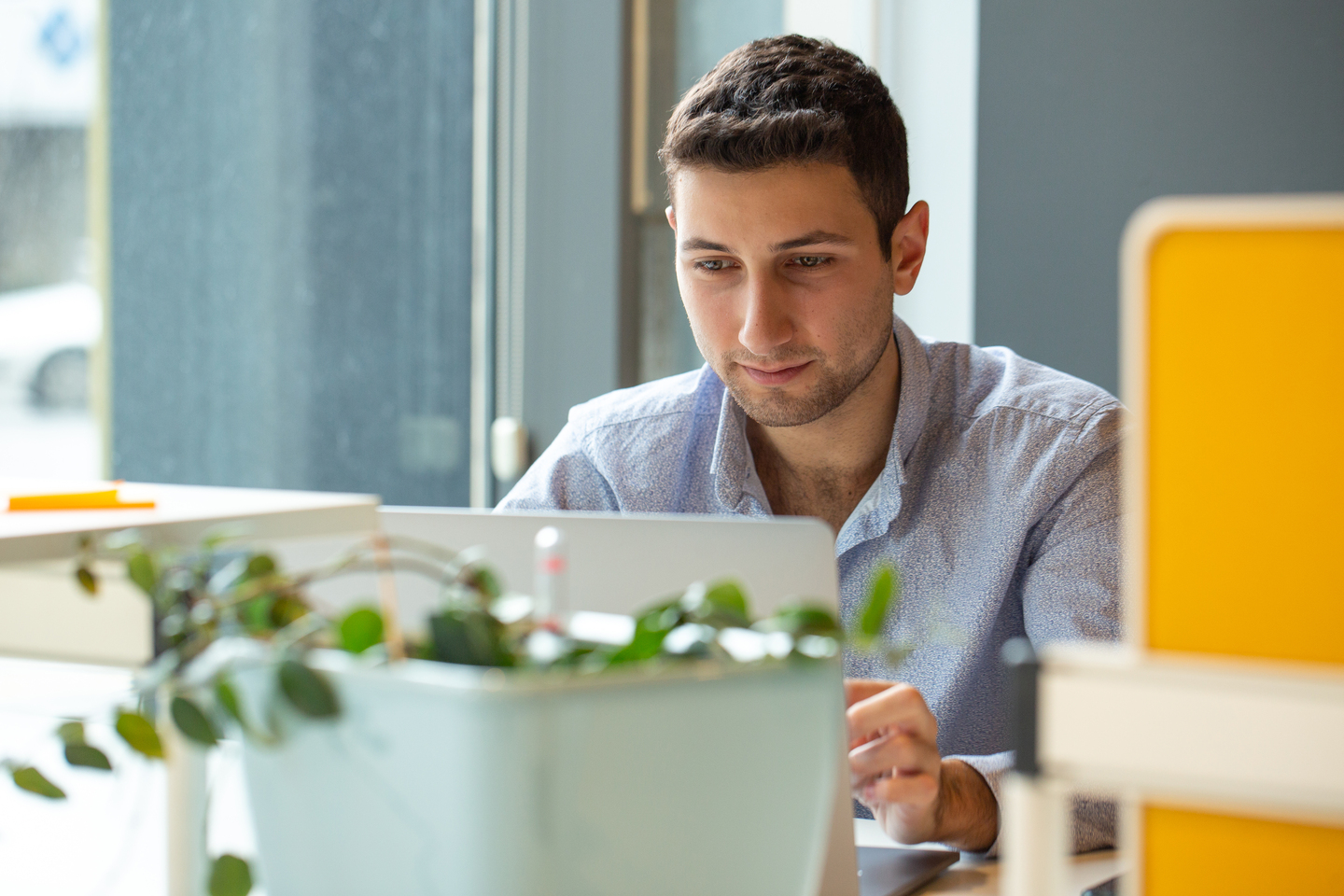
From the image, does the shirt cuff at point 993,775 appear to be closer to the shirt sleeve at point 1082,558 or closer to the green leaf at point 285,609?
the shirt sleeve at point 1082,558

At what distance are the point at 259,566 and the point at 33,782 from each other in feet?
0.52

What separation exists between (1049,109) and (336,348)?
1538mm

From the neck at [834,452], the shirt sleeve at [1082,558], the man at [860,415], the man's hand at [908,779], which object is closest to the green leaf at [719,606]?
the man's hand at [908,779]

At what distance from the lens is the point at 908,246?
1706 millimetres

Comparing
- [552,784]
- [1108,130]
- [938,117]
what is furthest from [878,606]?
[938,117]

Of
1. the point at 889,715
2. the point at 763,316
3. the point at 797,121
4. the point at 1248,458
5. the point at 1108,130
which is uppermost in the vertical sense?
the point at 1108,130

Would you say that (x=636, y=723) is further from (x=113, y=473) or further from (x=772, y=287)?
(x=113, y=473)

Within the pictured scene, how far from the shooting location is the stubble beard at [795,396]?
155cm

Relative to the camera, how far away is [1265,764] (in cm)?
46

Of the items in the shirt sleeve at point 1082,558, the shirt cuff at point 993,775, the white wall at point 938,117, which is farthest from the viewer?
the white wall at point 938,117

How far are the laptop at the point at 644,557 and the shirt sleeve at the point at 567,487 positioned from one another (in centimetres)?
76

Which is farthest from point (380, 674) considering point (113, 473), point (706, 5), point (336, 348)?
point (706, 5)

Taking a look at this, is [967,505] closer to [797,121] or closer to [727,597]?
[797,121]

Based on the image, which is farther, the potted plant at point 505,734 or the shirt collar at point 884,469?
the shirt collar at point 884,469
